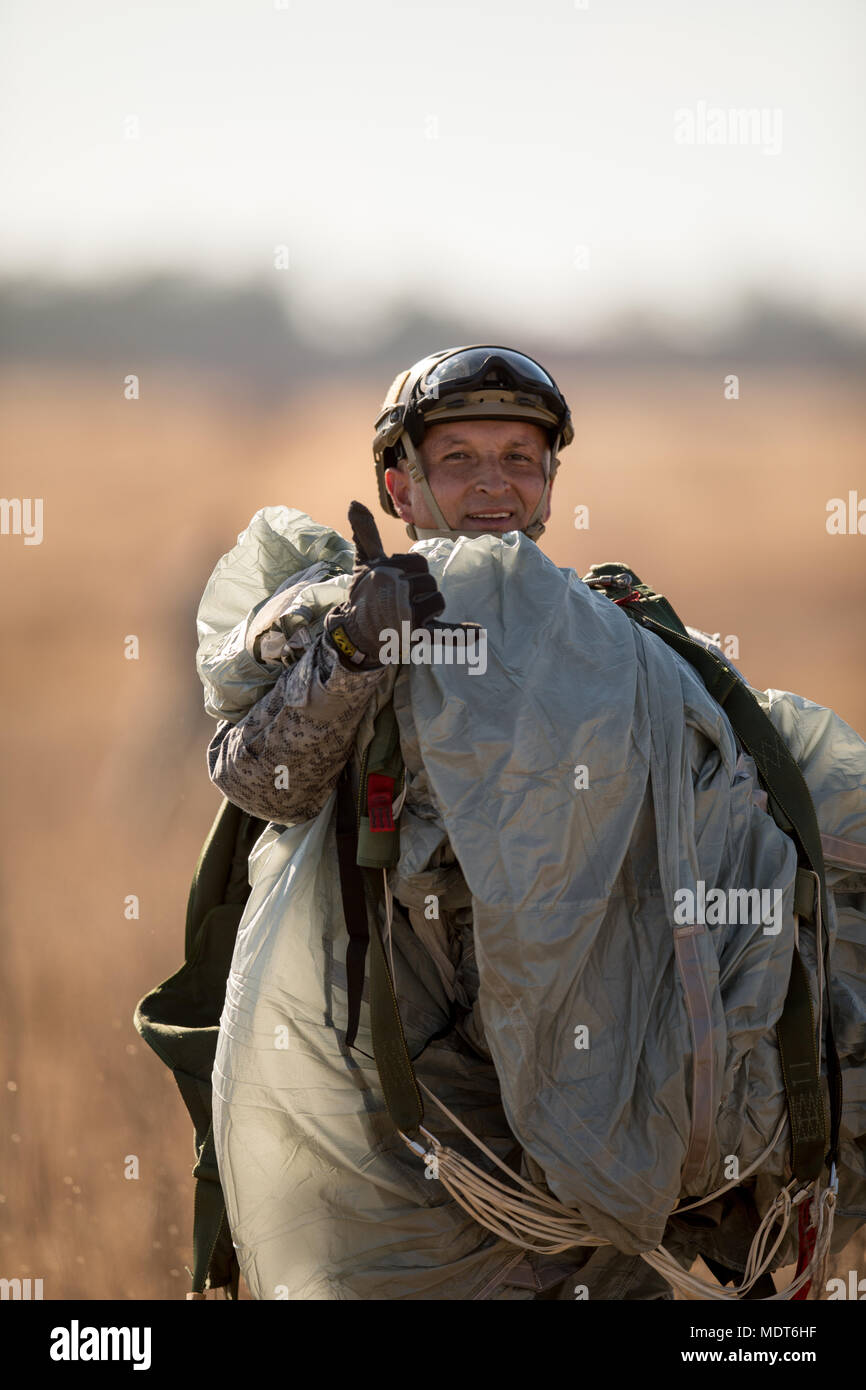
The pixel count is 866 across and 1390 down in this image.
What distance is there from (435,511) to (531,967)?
2.46ft

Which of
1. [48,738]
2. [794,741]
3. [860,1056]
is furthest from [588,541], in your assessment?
[860,1056]

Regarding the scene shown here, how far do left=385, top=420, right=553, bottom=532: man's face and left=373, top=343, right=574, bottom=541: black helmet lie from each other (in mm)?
14

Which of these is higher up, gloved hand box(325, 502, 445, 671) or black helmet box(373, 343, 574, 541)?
black helmet box(373, 343, 574, 541)

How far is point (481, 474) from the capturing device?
183 centimetres

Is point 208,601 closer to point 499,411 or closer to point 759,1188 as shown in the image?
point 499,411

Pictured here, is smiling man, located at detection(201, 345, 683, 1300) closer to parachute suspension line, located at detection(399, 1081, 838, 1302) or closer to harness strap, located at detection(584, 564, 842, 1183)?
parachute suspension line, located at detection(399, 1081, 838, 1302)

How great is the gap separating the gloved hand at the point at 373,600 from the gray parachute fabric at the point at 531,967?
0.11 m

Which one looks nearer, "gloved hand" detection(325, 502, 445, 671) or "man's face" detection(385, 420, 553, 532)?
A: "gloved hand" detection(325, 502, 445, 671)

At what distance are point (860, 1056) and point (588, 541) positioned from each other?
88.3 inches

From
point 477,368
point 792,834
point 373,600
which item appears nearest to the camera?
point 373,600

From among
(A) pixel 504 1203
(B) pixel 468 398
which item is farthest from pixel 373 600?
(A) pixel 504 1203

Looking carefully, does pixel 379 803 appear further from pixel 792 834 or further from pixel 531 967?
pixel 792 834

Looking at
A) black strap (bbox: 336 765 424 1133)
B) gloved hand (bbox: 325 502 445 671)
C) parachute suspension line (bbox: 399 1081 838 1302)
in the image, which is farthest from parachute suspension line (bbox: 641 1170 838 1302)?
gloved hand (bbox: 325 502 445 671)

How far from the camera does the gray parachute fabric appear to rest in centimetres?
139
